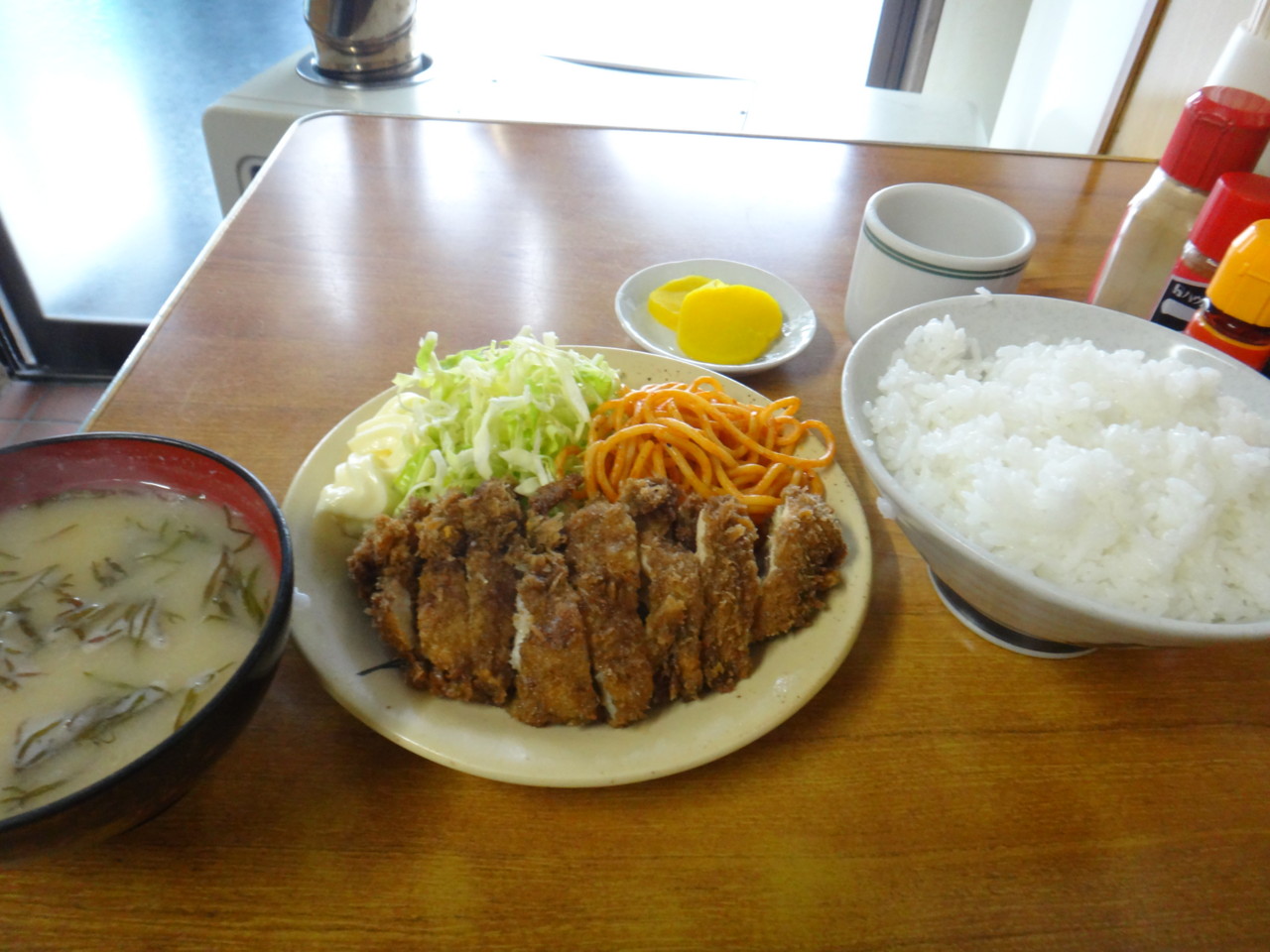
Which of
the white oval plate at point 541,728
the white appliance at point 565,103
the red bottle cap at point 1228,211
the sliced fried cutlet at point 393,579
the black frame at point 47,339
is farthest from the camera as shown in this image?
the black frame at point 47,339

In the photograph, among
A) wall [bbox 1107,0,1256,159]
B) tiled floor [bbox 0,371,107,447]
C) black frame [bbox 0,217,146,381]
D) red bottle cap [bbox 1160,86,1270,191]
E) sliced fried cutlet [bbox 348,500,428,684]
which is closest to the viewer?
sliced fried cutlet [bbox 348,500,428,684]

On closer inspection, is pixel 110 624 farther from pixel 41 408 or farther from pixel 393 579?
pixel 41 408

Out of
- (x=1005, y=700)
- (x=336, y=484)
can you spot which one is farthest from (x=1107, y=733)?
(x=336, y=484)

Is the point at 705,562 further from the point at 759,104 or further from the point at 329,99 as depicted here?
the point at 759,104

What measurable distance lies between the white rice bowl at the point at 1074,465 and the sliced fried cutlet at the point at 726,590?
19cm

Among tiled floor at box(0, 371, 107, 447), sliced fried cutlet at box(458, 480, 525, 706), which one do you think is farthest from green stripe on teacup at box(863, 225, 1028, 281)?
tiled floor at box(0, 371, 107, 447)

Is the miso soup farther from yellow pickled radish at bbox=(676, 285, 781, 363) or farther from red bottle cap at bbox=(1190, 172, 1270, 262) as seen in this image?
red bottle cap at bbox=(1190, 172, 1270, 262)

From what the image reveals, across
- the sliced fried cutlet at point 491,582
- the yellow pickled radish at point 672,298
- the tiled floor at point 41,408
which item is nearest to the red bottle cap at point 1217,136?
the yellow pickled radish at point 672,298

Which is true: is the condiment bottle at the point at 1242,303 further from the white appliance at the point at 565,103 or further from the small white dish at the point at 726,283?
the white appliance at the point at 565,103

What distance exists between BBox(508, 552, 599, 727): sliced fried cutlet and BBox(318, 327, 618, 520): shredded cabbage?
349mm

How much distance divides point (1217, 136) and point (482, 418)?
1.39 m

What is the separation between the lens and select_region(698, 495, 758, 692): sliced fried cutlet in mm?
1019

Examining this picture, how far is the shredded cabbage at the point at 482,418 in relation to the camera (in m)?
1.29

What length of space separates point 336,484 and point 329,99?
2.42 meters
